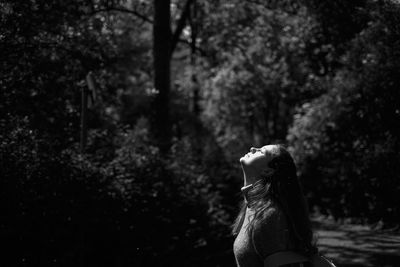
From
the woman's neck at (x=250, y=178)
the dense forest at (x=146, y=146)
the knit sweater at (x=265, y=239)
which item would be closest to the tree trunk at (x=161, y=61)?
the dense forest at (x=146, y=146)

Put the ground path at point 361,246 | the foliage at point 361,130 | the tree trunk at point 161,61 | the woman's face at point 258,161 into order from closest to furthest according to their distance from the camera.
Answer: the woman's face at point 258,161
the ground path at point 361,246
the foliage at point 361,130
the tree trunk at point 161,61

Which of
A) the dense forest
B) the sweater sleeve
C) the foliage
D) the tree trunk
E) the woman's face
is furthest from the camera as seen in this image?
the tree trunk

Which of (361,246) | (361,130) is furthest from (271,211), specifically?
(361,130)

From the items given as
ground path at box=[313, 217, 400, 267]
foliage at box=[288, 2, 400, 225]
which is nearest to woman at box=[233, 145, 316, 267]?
ground path at box=[313, 217, 400, 267]

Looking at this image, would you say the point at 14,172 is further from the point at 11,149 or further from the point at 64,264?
the point at 64,264

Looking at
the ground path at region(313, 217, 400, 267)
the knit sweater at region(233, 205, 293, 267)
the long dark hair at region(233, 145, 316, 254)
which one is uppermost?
the long dark hair at region(233, 145, 316, 254)

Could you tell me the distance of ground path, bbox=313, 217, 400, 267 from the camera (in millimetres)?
8828

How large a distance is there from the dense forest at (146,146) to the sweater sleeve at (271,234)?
4.04 m

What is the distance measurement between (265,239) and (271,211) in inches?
5.8

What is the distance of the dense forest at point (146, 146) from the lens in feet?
23.3

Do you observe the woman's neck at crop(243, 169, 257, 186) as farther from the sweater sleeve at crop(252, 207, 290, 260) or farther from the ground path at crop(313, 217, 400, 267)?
the ground path at crop(313, 217, 400, 267)

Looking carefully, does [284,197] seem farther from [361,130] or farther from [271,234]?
[361,130]

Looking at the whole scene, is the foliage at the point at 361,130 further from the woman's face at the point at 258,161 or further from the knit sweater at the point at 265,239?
the knit sweater at the point at 265,239

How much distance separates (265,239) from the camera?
3.17 m
